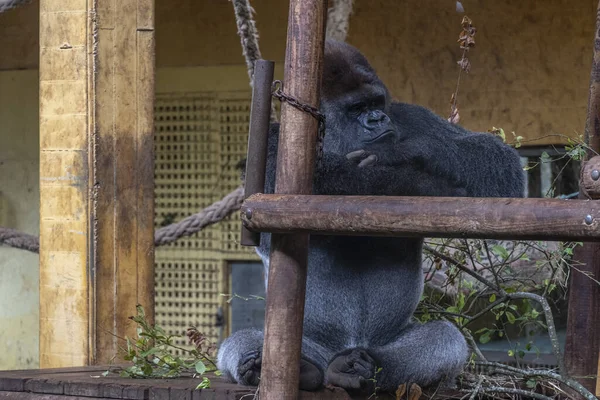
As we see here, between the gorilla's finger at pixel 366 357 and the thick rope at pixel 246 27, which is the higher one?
the thick rope at pixel 246 27

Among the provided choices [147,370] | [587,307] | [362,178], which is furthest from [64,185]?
[587,307]

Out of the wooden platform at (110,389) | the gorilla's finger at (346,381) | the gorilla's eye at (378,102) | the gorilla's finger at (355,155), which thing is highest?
the gorilla's eye at (378,102)

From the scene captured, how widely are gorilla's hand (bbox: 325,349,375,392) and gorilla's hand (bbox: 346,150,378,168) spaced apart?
1.62ft

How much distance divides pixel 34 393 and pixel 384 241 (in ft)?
3.44

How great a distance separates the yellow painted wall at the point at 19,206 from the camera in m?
6.05

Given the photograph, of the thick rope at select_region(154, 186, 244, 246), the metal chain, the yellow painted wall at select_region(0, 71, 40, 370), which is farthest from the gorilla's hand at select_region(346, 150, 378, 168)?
the yellow painted wall at select_region(0, 71, 40, 370)

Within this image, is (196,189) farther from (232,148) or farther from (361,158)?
(361,158)

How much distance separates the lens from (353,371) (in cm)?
254

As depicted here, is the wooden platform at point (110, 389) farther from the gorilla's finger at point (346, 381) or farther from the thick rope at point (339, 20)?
the thick rope at point (339, 20)

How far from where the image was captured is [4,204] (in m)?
6.11

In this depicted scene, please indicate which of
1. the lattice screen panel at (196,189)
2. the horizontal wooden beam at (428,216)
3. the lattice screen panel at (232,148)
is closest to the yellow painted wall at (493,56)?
the lattice screen panel at (232,148)

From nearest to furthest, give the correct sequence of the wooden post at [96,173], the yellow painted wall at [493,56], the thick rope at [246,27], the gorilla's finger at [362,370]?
the gorilla's finger at [362,370] < the wooden post at [96,173] < the thick rope at [246,27] < the yellow painted wall at [493,56]

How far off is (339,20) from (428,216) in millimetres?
2429

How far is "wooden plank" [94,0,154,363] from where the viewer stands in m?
3.37
